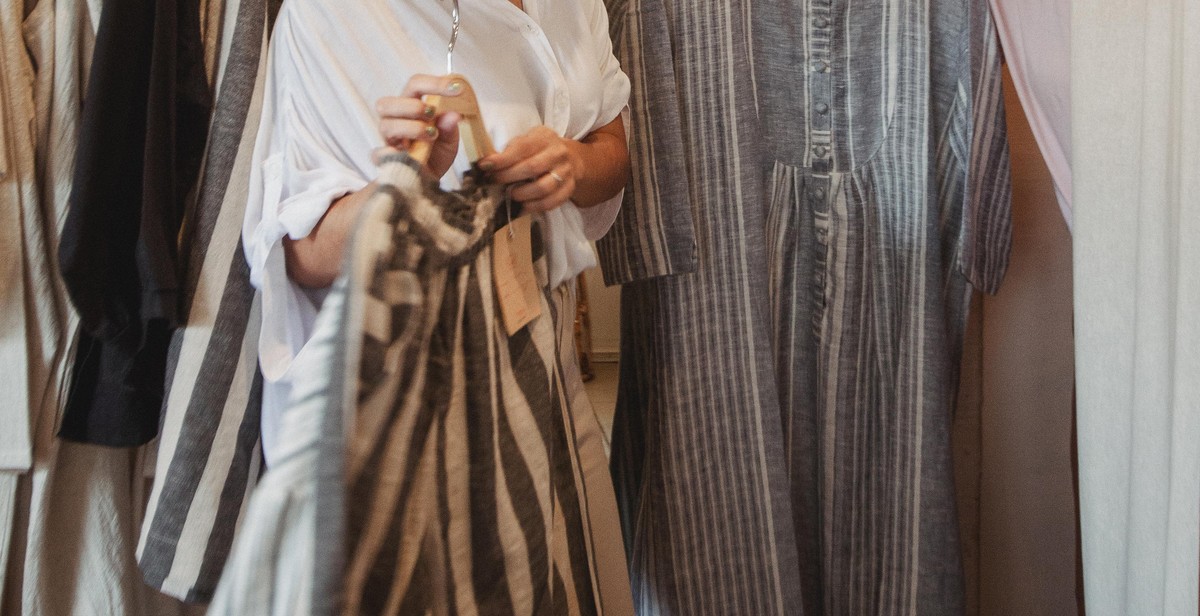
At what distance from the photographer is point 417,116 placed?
0.57 m

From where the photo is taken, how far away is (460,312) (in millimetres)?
566

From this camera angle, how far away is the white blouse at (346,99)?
2.24 feet

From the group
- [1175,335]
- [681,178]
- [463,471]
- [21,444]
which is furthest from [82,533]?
[1175,335]

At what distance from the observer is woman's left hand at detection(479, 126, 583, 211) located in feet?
2.04

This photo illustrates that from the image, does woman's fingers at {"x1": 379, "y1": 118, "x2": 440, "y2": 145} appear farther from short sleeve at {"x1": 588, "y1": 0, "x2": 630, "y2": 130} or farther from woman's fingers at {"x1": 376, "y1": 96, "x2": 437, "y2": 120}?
short sleeve at {"x1": 588, "y1": 0, "x2": 630, "y2": 130}

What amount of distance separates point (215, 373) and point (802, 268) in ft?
2.13

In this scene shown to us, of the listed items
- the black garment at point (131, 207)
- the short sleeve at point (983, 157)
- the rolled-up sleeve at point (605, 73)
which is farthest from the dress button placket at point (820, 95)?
the black garment at point (131, 207)

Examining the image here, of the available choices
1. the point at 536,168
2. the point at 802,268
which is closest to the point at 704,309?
the point at 802,268

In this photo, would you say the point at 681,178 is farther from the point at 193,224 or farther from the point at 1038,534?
the point at 1038,534

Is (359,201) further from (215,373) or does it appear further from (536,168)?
(215,373)

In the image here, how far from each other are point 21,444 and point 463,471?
491 mm

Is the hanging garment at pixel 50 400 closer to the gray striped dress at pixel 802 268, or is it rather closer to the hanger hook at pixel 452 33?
the hanger hook at pixel 452 33

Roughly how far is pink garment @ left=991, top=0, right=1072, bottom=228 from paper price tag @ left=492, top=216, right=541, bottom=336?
567mm

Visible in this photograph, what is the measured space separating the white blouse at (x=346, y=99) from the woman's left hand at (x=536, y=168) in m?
0.08
